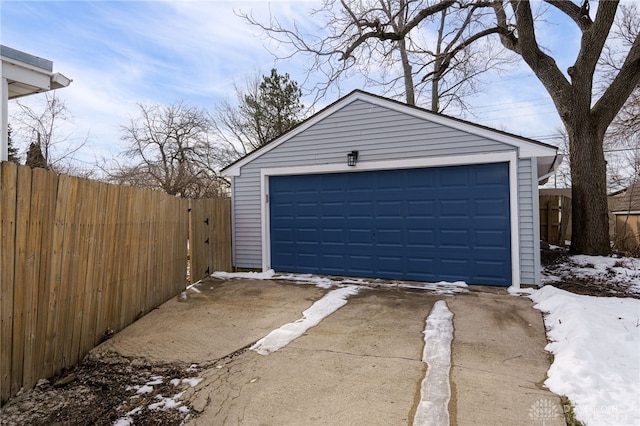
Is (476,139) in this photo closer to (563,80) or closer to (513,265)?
(513,265)

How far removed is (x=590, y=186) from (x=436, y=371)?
26.6ft

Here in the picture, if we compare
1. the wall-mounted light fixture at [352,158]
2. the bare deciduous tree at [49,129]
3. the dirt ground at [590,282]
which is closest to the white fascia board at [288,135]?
the wall-mounted light fixture at [352,158]

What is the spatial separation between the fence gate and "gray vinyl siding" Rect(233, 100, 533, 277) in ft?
0.96

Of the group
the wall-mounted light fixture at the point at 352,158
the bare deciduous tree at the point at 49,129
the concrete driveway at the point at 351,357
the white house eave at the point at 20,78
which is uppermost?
the bare deciduous tree at the point at 49,129

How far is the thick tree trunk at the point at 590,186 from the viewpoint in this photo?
882cm

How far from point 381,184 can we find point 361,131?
1168 mm

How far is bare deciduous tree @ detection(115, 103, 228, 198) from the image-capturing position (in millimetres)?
20156

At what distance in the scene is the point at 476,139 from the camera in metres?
6.59

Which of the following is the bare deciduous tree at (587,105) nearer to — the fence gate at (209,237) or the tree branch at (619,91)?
the tree branch at (619,91)

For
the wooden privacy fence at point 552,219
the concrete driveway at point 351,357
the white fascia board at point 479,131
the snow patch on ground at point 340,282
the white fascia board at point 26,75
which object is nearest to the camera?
the concrete driveway at point 351,357

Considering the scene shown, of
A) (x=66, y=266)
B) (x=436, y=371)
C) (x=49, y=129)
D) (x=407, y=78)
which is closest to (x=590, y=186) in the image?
(x=407, y=78)

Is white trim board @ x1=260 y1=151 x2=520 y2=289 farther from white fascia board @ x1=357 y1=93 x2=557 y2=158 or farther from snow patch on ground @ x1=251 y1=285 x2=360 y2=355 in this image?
snow patch on ground @ x1=251 y1=285 x2=360 y2=355

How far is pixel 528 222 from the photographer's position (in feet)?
20.7

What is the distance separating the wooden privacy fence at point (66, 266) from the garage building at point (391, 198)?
118 inches
